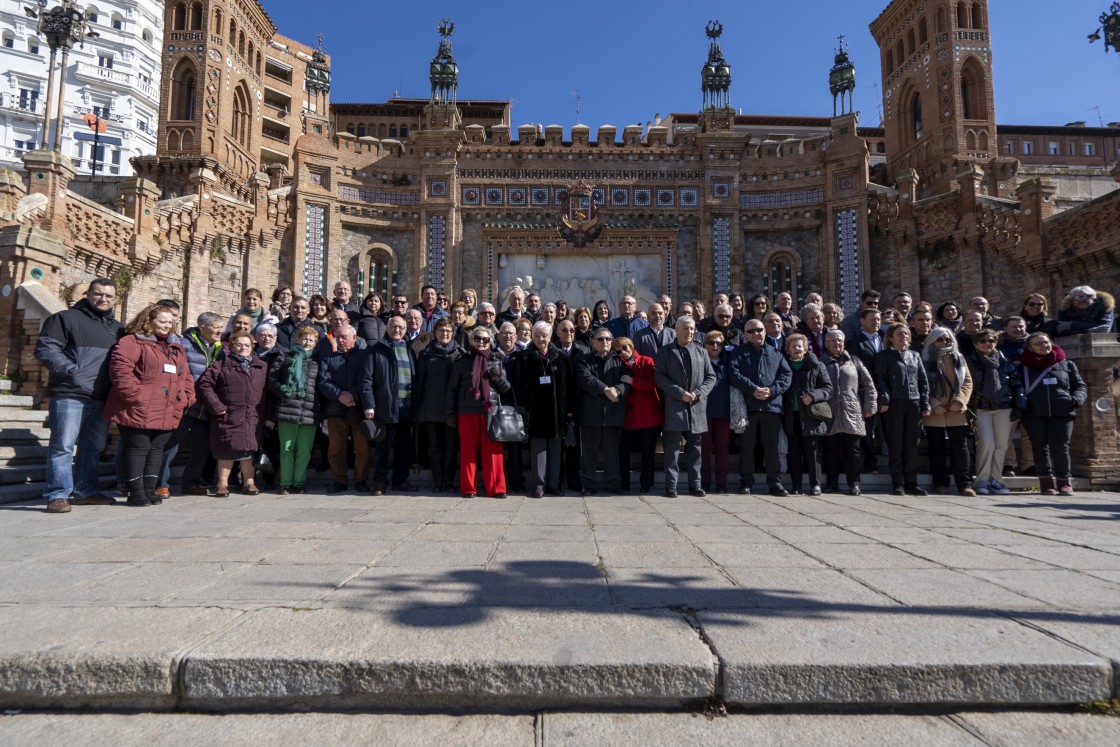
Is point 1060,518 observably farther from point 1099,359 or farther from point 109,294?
point 109,294

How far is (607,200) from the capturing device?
21750 millimetres

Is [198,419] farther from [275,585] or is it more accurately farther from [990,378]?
[990,378]

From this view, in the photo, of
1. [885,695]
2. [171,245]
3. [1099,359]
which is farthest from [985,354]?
[171,245]

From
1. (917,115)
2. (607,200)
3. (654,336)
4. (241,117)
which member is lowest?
(654,336)

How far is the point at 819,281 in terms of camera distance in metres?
21.0

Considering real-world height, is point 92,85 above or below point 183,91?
above

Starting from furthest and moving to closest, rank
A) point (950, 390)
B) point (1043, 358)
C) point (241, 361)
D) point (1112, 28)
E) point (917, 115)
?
point (917, 115), point (1112, 28), point (1043, 358), point (950, 390), point (241, 361)

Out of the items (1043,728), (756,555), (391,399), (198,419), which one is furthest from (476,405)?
(1043,728)

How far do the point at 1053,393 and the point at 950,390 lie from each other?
1240mm

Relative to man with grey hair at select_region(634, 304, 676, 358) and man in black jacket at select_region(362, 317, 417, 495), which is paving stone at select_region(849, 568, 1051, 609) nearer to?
man with grey hair at select_region(634, 304, 676, 358)

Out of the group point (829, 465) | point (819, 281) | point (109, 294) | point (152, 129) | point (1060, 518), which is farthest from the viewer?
point (152, 129)

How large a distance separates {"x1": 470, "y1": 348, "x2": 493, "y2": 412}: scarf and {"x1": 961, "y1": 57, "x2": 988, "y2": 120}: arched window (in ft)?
81.0

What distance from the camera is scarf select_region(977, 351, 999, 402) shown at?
7.00 m

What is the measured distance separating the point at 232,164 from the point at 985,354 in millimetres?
27079
